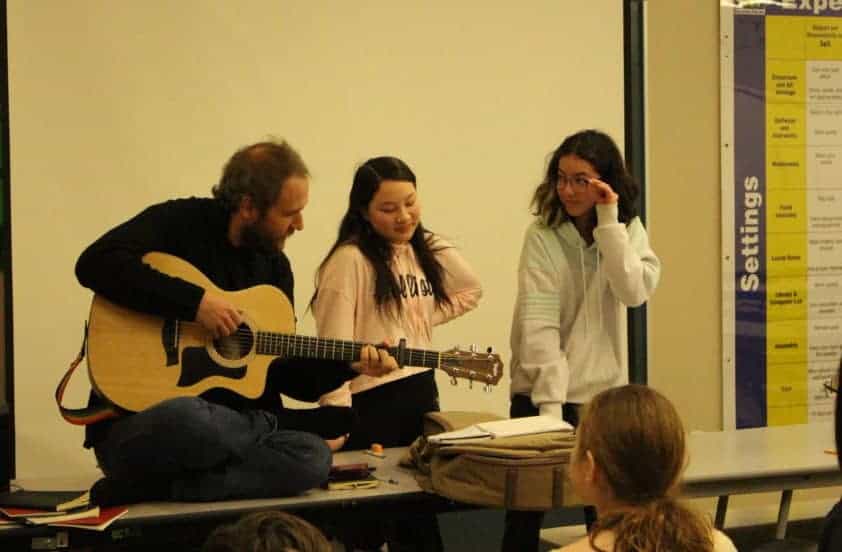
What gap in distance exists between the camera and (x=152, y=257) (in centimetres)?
303

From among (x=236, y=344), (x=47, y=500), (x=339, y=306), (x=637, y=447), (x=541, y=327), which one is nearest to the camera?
(x=637, y=447)

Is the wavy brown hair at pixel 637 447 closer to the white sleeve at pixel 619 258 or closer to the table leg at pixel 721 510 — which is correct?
the white sleeve at pixel 619 258

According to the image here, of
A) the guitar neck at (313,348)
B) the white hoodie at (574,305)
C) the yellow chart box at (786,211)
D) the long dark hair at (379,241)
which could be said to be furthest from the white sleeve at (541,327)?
the yellow chart box at (786,211)

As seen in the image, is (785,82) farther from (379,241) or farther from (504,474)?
(504,474)

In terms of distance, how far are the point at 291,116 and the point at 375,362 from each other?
1225 millimetres

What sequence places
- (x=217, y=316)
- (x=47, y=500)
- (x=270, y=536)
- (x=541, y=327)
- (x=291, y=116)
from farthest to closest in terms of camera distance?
(x=291, y=116) → (x=541, y=327) → (x=217, y=316) → (x=47, y=500) → (x=270, y=536)

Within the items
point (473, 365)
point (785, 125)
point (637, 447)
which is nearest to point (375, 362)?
point (473, 365)

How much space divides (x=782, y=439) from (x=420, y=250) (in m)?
1.32

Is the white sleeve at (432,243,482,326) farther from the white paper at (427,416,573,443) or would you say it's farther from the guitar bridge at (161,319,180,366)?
the guitar bridge at (161,319,180,366)

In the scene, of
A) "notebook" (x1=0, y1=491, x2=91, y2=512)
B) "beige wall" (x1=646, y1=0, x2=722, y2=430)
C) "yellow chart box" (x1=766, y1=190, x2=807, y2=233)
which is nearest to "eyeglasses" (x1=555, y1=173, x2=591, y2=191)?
"beige wall" (x1=646, y1=0, x2=722, y2=430)

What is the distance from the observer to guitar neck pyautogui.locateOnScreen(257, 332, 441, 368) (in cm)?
310

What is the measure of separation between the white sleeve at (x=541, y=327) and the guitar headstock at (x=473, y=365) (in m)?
0.12

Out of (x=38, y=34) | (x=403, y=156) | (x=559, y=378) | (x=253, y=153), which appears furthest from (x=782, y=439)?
(x=38, y=34)

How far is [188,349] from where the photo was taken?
3020 millimetres
